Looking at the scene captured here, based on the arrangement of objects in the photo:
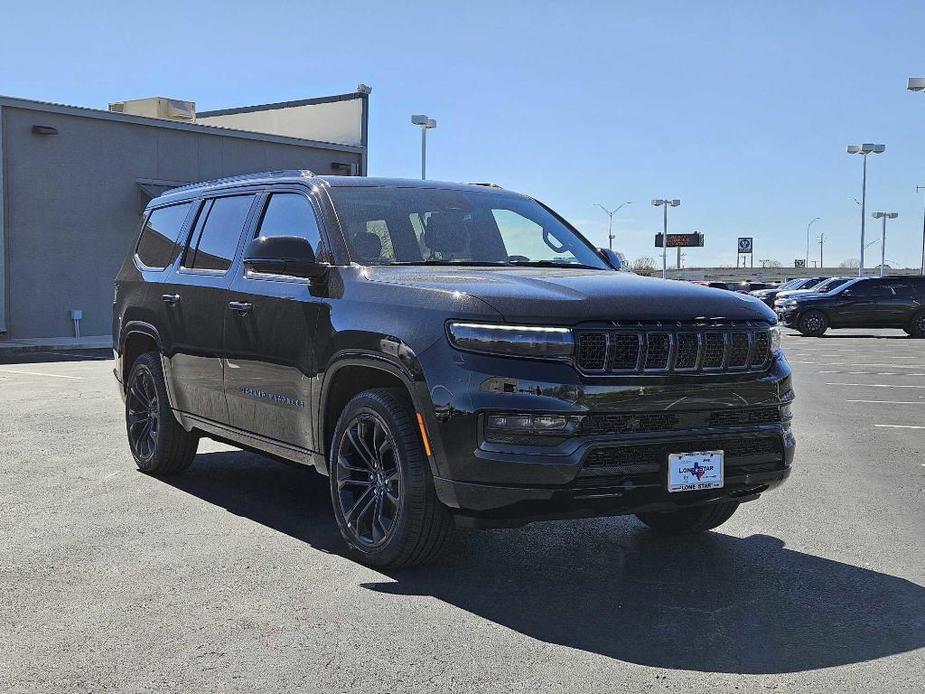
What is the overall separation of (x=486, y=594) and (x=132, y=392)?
4.11 m

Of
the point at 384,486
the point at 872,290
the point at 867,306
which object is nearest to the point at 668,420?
the point at 384,486

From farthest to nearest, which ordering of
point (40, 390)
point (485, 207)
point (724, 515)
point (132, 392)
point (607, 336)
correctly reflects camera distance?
point (40, 390) → point (132, 392) → point (485, 207) → point (724, 515) → point (607, 336)

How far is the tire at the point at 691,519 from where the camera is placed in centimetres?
590

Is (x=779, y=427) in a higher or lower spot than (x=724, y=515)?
higher

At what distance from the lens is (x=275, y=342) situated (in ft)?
19.8

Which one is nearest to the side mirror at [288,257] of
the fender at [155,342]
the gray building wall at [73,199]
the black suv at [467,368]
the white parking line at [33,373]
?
the black suv at [467,368]

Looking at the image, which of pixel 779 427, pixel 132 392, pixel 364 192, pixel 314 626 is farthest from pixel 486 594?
pixel 132 392

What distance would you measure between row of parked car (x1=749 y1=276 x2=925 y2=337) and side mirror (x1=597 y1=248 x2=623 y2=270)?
83.2ft

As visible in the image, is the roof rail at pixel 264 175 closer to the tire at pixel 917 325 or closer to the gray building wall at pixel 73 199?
the gray building wall at pixel 73 199

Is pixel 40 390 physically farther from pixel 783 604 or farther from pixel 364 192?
pixel 783 604

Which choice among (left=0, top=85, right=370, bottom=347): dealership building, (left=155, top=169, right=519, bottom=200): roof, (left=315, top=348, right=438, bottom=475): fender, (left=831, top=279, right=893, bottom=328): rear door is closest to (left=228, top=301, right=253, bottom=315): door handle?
(left=155, top=169, right=519, bottom=200): roof

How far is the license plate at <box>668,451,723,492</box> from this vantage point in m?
4.75

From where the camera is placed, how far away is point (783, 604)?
4746 millimetres

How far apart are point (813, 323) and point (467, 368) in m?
29.0
